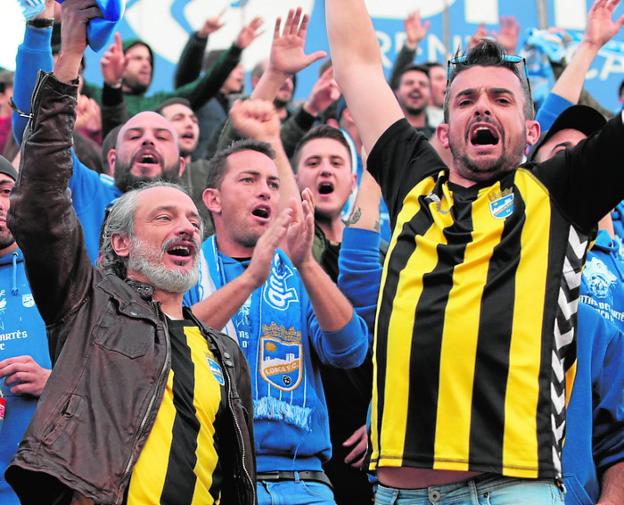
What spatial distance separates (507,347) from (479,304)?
146 millimetres

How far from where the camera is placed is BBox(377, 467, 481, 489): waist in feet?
10.2

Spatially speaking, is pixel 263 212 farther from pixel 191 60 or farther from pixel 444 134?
pixel 191 60

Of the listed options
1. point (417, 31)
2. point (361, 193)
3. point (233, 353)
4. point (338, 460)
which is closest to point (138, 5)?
point (417, 31)

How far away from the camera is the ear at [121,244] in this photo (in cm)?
415

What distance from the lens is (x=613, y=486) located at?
4.14 meters

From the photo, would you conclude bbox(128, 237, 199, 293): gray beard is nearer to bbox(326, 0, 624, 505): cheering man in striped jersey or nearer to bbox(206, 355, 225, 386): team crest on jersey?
bbox(206, 355, 225, 386): team crest on jersey

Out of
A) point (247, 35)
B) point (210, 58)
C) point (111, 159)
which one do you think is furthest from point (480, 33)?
point (111, 159)

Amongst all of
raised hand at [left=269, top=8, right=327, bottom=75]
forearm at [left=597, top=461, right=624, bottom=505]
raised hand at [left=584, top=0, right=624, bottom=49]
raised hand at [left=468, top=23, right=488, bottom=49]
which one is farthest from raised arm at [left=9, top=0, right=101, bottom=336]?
raised hand at [left=468, top=23, right=488, bottom=49]

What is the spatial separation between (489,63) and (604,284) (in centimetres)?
159

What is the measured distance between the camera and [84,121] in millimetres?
6633

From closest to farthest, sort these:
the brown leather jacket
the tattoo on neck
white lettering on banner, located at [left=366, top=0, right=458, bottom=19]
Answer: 1. the brown leather jacket
2. the tattoo on neck
3. white lettering on banner, located at [left=366, top=0, right=458, bottom=19]

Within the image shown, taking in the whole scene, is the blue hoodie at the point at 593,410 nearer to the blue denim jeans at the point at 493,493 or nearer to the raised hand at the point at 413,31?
the blue denim jeans at the point at 493,493

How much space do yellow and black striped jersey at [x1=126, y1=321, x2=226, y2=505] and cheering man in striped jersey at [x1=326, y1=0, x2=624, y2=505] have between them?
631mm

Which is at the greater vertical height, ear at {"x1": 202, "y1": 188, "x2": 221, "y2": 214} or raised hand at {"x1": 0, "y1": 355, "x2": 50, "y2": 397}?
ear at {"x1": 202, "y1": 188, "x2": 221, "y2": 214}
